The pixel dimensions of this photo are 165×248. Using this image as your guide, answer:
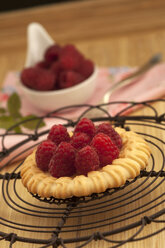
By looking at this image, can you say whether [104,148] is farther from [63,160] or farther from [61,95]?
[61,95]

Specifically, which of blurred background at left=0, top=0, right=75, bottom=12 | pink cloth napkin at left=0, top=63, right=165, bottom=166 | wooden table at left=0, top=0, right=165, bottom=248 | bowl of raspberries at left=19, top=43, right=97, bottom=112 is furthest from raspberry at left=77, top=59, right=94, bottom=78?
blurred background at left=0, top=0, right=75, bottom=12

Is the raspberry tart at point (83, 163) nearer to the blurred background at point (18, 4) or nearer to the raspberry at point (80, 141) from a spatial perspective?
the raspberry at point (80, 141)

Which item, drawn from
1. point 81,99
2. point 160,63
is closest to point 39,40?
point 81,99

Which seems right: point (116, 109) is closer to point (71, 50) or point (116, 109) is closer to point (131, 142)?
point (71, 50)

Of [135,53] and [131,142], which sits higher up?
[135,53]

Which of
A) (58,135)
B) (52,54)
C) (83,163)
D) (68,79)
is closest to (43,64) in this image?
(52,54)

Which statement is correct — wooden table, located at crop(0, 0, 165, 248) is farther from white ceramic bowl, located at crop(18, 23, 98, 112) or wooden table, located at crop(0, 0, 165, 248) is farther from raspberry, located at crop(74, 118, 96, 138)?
raspberry, located at crop(74, 118, 96, 138)

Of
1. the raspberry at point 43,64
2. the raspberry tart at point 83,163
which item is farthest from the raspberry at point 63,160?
the raspberry at point 43,64
